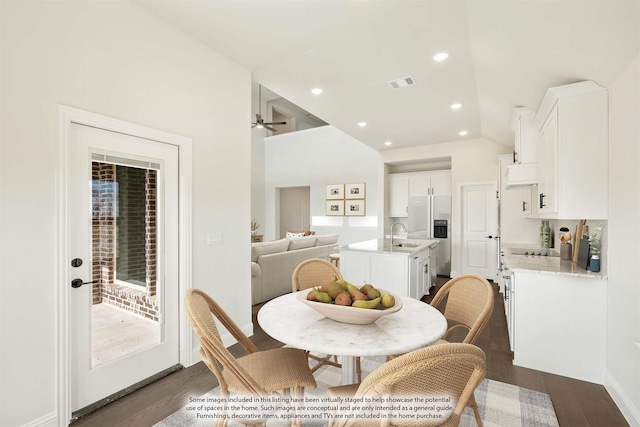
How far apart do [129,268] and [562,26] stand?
3238mm

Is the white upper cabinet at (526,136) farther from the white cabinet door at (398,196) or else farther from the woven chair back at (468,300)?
the white cabinet door at (398,196)

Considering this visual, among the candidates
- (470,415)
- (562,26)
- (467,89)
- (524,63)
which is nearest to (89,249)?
(470,415)

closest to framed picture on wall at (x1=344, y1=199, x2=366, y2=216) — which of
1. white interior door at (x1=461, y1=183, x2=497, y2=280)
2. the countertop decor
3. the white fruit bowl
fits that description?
white interior door at (x1=461, y1=183, x2=497, y2=280)

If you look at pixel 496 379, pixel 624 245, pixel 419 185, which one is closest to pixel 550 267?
pixel 624 245

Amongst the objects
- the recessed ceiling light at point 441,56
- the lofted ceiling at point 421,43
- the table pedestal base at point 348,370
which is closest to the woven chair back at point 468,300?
the table pedestal base at point 348,370

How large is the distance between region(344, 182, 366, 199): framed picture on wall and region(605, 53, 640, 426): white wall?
5.76m

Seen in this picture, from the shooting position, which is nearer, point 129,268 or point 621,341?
point 621,341

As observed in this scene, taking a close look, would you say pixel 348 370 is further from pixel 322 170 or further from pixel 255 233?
pixel 255 233

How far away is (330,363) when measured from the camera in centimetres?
251

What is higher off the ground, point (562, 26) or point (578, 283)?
point (562, 26)

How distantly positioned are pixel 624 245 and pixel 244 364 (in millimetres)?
2416

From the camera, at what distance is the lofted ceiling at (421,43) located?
1818mm

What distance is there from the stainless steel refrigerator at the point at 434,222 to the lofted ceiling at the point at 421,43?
2670 mm

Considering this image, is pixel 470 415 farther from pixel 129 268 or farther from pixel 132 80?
pixel 132 80
